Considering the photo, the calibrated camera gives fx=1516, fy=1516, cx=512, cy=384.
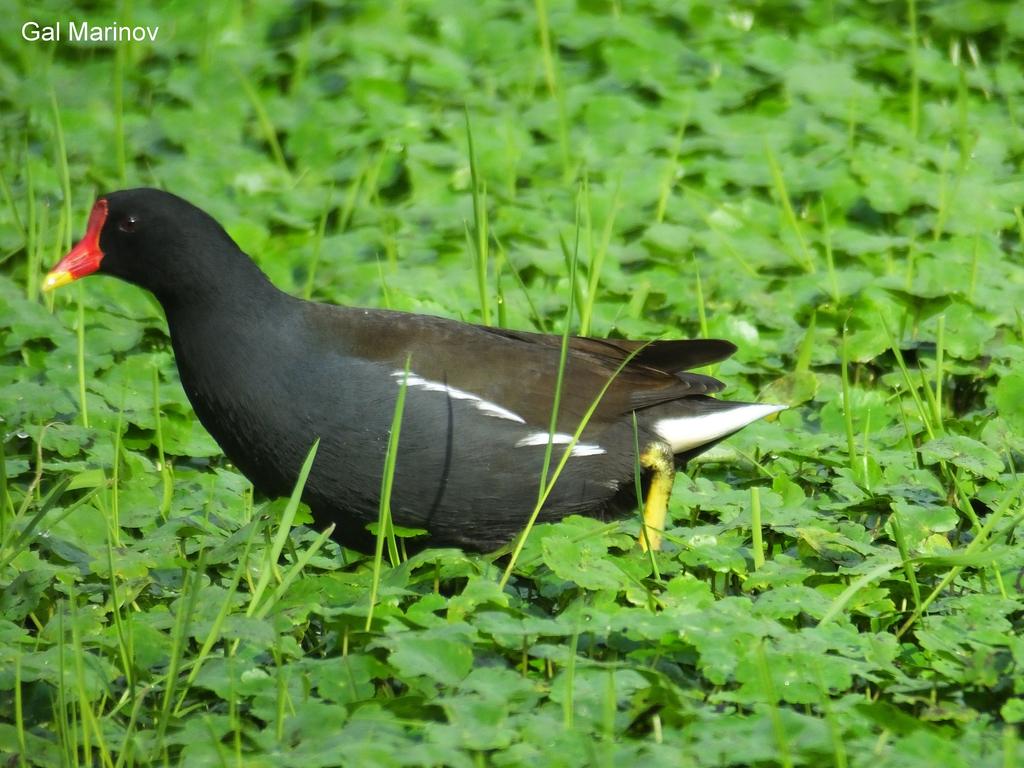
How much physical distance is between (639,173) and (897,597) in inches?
101

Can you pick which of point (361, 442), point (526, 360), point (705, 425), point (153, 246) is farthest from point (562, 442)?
point (153, 246)

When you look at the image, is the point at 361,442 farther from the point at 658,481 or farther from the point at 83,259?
the point at 83,259

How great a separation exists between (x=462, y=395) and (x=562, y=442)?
0.25 meters

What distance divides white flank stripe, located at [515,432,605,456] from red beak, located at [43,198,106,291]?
1096mm

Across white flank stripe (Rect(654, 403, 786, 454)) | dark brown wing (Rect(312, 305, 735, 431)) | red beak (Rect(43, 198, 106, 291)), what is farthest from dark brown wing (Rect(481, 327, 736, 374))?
red beak (Rect(43, 198, 106, 291))

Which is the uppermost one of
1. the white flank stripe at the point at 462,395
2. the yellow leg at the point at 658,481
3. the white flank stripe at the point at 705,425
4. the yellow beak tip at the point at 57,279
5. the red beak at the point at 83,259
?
the red beak at the point at 83,259

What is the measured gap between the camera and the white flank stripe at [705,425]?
351 centimetres

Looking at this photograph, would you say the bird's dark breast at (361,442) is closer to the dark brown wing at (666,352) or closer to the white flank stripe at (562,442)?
the white flank stripe at (562,442)

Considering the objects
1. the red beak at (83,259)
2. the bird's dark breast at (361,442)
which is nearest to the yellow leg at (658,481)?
the bird's dark breast at (361,442)

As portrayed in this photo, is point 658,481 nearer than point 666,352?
Yes

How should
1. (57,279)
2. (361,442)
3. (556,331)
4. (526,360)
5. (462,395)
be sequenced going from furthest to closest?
(556,331)
(57,279)
(526,360)
(462,395)
(361,442)

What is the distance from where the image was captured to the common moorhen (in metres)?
3.19

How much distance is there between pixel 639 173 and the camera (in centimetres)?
529

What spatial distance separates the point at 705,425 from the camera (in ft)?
11.5
